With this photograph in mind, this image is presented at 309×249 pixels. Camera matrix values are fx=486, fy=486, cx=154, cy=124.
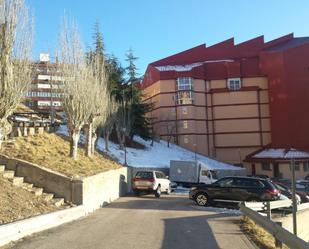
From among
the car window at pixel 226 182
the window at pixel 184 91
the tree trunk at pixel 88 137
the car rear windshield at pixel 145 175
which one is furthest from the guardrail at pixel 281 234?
the window at pixel 184 91

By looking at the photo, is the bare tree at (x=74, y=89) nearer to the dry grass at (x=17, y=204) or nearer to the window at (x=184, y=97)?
the dry grass at (x=17, y=204)

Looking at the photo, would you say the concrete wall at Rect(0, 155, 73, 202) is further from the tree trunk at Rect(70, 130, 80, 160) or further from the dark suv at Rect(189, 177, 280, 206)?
the tree trunk at Rect(70, 130, 80, 160)

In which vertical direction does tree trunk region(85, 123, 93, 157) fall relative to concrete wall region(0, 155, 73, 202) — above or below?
above

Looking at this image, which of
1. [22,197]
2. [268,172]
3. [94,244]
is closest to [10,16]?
[22,197]

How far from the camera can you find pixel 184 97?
7438 cm

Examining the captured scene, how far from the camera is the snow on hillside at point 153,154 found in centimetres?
5191

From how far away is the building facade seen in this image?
71.8 meters

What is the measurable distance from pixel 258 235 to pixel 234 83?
6510 cm

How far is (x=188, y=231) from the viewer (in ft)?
44.6

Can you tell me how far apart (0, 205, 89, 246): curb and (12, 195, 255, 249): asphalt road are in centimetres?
21

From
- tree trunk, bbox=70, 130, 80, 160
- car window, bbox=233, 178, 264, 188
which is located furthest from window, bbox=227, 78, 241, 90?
car window, bbox=233, 178, 264, 188

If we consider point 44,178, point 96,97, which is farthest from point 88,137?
point 44,178

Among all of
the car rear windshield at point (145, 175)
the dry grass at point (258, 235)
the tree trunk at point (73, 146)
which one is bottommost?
the dry grass at point (258, 235)

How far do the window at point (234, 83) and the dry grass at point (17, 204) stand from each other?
6347 centimetres
